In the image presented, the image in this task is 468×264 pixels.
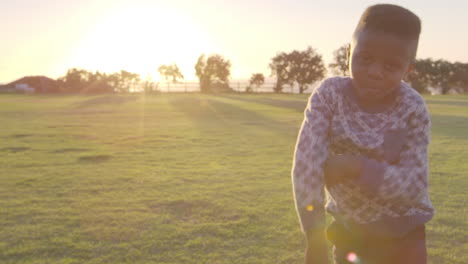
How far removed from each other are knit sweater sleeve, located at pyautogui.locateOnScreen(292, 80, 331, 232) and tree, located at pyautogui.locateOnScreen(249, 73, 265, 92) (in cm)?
4976

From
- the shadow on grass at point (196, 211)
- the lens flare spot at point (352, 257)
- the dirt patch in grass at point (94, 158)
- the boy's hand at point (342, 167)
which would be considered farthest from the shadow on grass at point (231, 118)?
the boy's hand at point (342, 167)

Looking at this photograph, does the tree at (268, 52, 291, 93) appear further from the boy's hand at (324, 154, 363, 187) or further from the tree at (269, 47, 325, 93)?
the boy's hand at (324, 154, 363, 187)

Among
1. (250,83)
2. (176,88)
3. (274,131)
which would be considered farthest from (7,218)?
(176,88)

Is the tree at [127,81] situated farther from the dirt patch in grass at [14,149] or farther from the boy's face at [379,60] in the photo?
the boy's face at [379,60]

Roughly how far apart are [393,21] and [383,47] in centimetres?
9

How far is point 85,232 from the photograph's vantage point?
3.32 metres

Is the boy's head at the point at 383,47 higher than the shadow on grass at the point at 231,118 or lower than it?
higher

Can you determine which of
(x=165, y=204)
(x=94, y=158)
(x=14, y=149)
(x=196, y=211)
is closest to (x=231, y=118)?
(x=14, y=149)

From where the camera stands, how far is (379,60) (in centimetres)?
138

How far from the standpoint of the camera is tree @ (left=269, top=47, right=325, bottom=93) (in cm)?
5191

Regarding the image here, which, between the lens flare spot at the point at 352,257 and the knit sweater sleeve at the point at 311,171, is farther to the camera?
the lens flare spot at the point at 352,257

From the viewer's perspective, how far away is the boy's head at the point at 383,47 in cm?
136

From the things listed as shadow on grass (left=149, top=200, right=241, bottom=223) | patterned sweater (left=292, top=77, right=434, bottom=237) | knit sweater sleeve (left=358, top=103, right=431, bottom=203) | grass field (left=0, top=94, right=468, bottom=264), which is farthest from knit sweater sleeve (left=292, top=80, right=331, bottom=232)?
shadow on grass (left=149, top=200, right=241, bottom=223)

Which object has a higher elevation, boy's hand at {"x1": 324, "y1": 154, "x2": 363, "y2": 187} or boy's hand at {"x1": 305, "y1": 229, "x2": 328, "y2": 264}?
boy's hand at {"x1": 324, "y1": 154, "x2": 363, "y2": 187}
